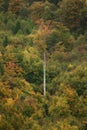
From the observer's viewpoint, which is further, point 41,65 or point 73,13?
point 73,13

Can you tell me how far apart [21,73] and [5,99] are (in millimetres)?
5492

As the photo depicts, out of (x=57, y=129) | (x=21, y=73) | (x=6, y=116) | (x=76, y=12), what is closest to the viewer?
(x=6, y=116)

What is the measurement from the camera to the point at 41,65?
2247cm

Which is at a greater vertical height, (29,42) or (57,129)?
(29,42)

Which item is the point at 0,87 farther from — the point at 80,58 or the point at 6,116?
the point at 80,58

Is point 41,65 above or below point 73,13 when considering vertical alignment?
below

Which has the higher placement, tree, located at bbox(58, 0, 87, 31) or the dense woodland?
tree, located at bbox(58, 0, 87, 31)

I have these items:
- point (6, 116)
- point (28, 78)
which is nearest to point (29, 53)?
point (28, 78)

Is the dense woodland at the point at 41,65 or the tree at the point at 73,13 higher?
the tree at the point at 73,13

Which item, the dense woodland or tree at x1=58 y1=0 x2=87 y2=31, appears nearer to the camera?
the dense woodland

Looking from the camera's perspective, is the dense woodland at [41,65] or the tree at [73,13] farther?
the tree at [73,13]

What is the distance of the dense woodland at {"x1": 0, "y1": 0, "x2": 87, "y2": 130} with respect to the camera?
683 inches

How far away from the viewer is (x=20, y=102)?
17.5m

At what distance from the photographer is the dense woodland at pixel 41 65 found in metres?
17.3
